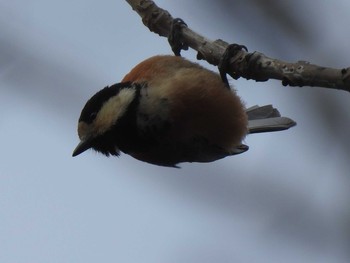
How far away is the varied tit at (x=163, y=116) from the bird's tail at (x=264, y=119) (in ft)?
1.11

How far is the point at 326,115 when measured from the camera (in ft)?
5.35

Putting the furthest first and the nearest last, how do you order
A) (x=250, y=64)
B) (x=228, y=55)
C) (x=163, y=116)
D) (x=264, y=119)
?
(x=264, y=119), (x=163, y=116), (x=228, y=55), (x=250, y=64)

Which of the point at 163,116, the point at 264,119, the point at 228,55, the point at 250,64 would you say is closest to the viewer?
the point at 250,64

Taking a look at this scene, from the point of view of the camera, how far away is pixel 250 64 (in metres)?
2.22

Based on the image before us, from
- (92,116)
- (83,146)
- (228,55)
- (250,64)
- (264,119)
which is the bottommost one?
(83,146)

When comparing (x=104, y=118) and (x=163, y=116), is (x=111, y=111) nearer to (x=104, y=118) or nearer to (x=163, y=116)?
(x=104, y=118)

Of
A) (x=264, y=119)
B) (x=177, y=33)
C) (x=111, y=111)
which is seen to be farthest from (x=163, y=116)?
(x=264, y=119)

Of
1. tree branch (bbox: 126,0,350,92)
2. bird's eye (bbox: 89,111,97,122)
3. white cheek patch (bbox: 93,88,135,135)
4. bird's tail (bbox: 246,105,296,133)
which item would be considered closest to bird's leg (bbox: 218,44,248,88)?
tree branch (bbox: 126,0,350,92)

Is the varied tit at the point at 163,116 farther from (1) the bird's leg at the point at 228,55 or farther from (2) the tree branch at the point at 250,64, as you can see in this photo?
(1) the bird's leg at the point at 228,55

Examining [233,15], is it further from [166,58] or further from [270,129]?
[270,129]

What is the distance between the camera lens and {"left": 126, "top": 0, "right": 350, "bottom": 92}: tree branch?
1676mm

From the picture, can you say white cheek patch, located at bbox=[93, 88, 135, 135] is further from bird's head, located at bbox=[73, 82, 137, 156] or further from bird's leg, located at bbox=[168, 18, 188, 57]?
bird's leg, located at bbox=[168, 18, 188, 57]

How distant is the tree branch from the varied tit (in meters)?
0.22

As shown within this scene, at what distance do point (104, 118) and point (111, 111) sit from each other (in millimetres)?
49
